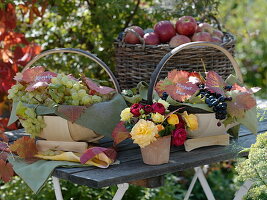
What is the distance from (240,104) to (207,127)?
15cm

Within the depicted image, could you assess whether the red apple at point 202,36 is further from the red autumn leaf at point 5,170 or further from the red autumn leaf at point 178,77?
the red autumn leaf at point 5,170

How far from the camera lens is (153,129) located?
192cm

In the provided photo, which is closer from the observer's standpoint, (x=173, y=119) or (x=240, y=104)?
(x=173, y=119)

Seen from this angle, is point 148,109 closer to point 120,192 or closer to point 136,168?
point 136,168

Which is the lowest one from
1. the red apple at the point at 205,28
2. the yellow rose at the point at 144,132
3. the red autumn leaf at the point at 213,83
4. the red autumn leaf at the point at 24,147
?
the red autumn leaf at the point at 24,147

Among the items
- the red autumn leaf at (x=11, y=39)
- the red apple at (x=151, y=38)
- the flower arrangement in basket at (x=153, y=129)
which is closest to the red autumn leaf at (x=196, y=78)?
the flower arrangement in basket at (x=153, y=129)

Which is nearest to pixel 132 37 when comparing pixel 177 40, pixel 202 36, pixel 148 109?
pixel 177 40

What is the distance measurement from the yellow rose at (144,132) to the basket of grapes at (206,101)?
19cm

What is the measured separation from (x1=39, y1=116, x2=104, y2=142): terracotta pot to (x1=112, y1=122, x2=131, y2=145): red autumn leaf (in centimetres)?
14

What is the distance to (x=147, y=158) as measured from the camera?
2.02m

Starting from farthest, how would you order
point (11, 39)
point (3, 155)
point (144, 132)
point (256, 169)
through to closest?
point (11, 39), point (3, 155), point (144, 132), point (256, 169)

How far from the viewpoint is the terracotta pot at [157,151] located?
1988 millimetres

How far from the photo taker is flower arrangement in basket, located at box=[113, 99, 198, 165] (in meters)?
1.93

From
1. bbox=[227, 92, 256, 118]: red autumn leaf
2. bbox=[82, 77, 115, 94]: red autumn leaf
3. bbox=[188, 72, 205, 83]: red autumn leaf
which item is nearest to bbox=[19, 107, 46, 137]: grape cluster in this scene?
bbox=[82, 77, 115, 94]: red autumn leaf
